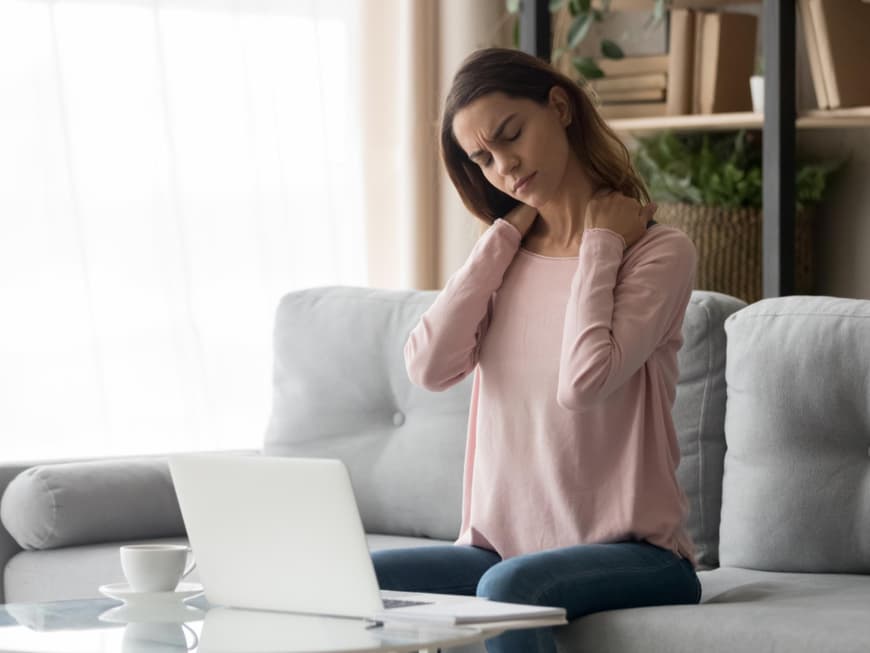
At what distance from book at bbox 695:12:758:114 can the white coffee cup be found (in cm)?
192

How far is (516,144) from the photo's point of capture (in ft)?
6.26

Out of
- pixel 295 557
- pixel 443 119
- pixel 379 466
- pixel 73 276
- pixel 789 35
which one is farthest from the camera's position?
pixel 73 276

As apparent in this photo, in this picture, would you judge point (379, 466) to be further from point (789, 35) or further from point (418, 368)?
point (789, 35)

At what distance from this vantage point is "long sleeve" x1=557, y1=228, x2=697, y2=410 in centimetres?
176

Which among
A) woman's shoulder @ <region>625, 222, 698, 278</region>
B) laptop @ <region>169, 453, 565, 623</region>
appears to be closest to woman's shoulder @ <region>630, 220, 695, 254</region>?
woman's shoulder @ <region>625, 222, 698, 278</region>

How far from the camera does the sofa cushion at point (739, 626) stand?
5.28 feet

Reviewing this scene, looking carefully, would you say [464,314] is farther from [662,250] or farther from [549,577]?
[549,577]

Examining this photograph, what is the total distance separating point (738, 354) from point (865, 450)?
0.24 metres

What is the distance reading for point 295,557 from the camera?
1.41 m

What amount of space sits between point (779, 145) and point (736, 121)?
212 millimetres

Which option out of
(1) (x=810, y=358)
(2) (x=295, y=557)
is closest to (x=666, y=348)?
(1) (x=810, y=358)

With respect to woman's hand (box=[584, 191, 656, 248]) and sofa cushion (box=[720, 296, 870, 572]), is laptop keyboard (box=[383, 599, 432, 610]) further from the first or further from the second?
sofa cushion (box=[720, 296, 870, 572])

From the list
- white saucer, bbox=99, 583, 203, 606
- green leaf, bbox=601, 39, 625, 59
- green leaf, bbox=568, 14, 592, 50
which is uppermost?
green leaf, bbox=568, 14, 592, 50

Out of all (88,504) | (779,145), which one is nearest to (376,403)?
(88,504)
